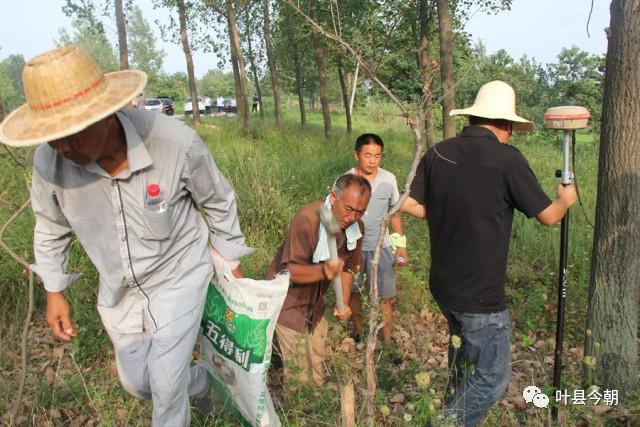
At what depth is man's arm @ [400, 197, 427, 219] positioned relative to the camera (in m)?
2.71

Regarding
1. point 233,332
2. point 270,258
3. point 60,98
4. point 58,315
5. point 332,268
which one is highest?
point 60,98

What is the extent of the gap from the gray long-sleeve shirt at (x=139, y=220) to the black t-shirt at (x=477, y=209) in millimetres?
1100

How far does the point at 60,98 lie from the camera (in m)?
1.83

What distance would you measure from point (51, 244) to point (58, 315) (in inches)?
13.8

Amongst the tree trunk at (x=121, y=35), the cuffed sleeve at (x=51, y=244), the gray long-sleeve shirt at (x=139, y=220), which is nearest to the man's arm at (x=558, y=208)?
the gray long-sleeve shirt at (x=139, y=220)

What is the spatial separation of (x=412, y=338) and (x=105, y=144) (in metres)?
3.09

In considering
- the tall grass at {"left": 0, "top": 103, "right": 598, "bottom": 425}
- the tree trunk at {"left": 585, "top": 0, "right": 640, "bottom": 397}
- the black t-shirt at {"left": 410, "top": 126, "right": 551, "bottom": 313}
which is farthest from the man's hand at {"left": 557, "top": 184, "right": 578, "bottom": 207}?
the tall grass at {"left": 0, "top": 103, "right": 598, "bottom": 425}

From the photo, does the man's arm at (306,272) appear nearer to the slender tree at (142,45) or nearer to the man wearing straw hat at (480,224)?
the man wearing straw hat at (480,224)

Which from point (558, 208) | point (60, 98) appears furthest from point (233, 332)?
point (558, 208)

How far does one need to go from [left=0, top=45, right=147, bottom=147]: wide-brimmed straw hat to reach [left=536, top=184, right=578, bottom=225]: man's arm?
6.17ft

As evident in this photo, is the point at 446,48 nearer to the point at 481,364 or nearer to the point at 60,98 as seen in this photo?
the point at 481,364

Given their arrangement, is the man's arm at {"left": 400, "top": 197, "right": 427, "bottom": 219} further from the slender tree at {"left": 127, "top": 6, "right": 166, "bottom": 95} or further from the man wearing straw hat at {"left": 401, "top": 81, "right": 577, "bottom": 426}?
the slender tree at {"left": 127, "top": 6, "right": 166, "bottom": 95}

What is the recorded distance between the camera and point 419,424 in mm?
2396

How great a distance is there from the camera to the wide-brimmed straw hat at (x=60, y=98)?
A: 5.90 ft
